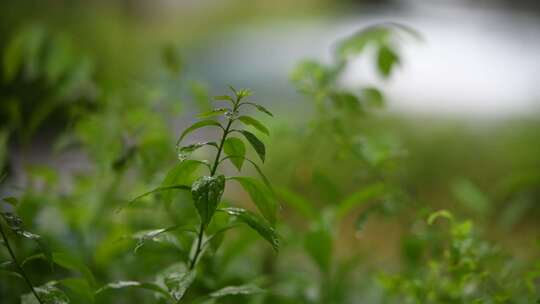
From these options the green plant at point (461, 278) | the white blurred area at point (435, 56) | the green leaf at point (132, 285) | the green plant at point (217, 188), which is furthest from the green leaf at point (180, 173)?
the white blurred area at point (435, 56)

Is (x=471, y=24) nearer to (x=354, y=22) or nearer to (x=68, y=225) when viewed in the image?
(x=354, y=22)

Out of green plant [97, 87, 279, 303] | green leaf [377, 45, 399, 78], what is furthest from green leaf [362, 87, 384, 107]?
green plant [97, 87, 279, 303]

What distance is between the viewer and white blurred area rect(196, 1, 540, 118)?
10.5ft

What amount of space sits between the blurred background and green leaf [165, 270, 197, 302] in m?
0.16

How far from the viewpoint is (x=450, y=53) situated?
12.6 ft

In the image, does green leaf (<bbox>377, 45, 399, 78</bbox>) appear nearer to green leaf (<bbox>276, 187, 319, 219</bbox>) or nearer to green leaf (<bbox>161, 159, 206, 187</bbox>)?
green leaf (<bbox>276, 187, 319, 219</bbox>)

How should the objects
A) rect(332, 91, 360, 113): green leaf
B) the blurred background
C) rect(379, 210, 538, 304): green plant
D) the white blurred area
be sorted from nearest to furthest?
rect(379, 210, 538, 304): green plant
rect(332, 91, 360, 113): green leaf
the blurred background
the white blurred area

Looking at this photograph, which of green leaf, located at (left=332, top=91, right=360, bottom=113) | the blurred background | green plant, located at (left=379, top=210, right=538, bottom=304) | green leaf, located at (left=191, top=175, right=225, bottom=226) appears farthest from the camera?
the blurred background

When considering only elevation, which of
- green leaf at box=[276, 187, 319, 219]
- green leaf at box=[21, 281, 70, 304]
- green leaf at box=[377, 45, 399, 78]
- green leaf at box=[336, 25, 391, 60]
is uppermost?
green leaf at box=[336, 25, 391, 60]

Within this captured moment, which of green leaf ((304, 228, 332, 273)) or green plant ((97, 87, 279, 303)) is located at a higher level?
green leaf ((304, 228, 332, 273))

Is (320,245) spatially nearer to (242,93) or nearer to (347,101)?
(347,101)

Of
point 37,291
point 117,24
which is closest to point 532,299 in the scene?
point 37,291

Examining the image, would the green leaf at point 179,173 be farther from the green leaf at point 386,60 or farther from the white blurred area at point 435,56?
the white blurred area at point 435,56

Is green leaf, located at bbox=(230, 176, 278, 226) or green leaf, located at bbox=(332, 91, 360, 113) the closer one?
green leaf, located at bbox=(230, 176, 278, 226)
